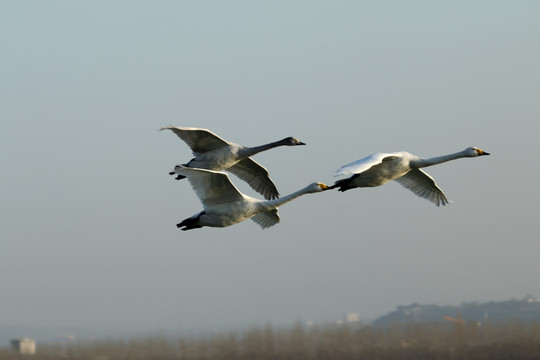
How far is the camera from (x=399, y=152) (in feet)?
74.9

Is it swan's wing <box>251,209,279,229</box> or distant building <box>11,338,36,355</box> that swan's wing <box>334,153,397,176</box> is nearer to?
swan's wing <box>251,209,279,229</box>

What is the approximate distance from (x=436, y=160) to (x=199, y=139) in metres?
6.33

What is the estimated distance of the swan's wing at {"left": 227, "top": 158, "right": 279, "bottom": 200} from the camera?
85.1ft

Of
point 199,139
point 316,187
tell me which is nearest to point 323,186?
point 316,187

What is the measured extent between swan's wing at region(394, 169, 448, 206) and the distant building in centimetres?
2285

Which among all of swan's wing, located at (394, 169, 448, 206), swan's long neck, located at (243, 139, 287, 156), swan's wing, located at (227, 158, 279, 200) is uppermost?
swan's long neck, located at (243, 139, 287, 156)

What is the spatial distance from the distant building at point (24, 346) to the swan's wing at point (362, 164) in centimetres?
2567

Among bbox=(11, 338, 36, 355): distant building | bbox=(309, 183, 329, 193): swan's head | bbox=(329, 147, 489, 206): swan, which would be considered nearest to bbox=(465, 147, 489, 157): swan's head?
bbox=(329, 147, 489, 206): swan

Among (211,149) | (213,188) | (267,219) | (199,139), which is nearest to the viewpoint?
(213,188)

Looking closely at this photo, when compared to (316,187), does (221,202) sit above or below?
below

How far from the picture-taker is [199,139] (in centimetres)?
2358

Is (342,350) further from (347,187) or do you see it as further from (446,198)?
(347,187)

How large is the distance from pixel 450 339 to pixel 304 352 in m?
7.06

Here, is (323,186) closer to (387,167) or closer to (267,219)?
(387,167)
